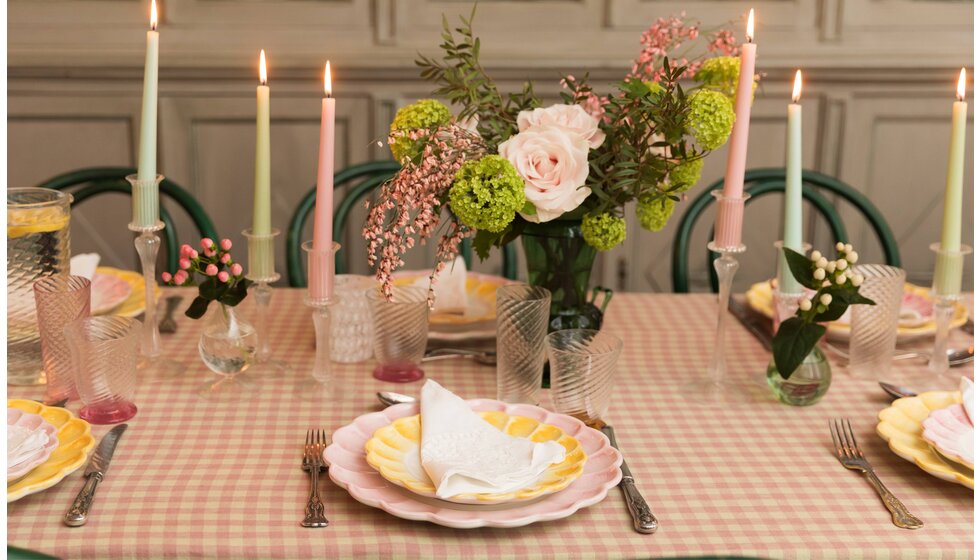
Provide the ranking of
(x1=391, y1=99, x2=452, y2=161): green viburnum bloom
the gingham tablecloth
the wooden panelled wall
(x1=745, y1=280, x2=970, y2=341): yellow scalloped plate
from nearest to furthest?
the gingham tablecloth < (x1=391, y1=99, x2=452, y2=161): green viburnum bloom < (x1=745, y1=280, x2=970, y2=341): yellow scalloped plate < the wooden panelled wall

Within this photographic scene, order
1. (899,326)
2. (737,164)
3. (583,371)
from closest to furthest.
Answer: (583,371) → (737,164) → (899,326)

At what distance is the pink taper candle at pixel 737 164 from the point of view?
51.1 inches

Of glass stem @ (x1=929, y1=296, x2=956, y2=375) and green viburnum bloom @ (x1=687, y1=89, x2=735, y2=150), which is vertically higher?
green viburnum bloom @ (x1=687, y1=89, x2=735, y2=150)

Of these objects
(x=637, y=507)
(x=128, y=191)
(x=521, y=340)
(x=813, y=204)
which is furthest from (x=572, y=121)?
(x=128, y=191)

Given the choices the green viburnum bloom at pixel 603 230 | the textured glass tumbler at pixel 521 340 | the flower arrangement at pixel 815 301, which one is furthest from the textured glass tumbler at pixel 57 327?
the flower arrangement at pixel 815 301

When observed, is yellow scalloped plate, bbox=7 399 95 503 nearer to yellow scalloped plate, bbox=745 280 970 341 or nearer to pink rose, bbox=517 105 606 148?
pink rose, bbox=517 105 606 148

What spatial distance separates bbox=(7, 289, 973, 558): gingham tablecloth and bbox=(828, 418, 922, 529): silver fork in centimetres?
1

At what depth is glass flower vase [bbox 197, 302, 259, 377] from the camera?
1.34 m

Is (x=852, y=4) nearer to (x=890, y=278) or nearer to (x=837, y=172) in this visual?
(x=837, y=172)

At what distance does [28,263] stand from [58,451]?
337 mm

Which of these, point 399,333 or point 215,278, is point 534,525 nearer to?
point 399,333

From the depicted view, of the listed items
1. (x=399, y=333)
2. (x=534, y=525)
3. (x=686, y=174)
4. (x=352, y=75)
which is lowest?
(x=534, y=525)

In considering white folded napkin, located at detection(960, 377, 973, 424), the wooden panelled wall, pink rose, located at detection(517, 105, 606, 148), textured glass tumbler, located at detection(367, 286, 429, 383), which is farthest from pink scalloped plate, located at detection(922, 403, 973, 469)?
the wooden panelled wall

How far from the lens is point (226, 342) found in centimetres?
134
